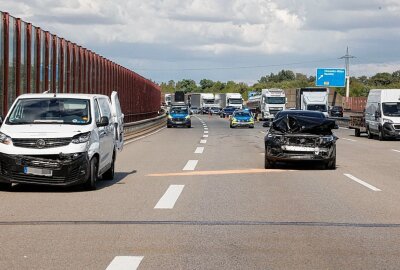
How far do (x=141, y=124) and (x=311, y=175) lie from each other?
27.4m

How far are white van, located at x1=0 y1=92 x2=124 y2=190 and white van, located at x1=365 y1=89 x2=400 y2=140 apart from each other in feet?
76.4

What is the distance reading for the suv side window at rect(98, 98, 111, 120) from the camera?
1430cm

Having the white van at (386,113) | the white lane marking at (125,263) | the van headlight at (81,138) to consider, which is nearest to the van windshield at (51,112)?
the van headlight at (81,138)

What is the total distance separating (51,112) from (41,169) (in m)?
1.63

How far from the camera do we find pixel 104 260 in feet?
22.2

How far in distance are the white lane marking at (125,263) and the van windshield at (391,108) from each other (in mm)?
29488

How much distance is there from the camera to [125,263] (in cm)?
666

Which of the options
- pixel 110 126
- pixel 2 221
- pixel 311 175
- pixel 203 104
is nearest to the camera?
pixel 2 221

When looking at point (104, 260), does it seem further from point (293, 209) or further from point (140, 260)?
point (293, 209)

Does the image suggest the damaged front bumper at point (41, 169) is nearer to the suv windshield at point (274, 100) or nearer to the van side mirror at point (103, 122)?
the van side mirror at point (103, 122)

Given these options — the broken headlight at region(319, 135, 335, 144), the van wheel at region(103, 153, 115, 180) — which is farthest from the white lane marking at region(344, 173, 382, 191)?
the van wheel at region(103, 153, 115, 180)

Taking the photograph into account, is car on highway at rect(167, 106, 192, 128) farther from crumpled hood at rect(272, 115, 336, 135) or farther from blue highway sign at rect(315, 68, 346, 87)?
crumpled hood at rect(272, 115, 336, 135)

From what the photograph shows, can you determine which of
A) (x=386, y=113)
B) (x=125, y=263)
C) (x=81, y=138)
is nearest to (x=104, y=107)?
(x=81, y=138)

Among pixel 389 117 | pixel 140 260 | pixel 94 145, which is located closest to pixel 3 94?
pixel 94 145
